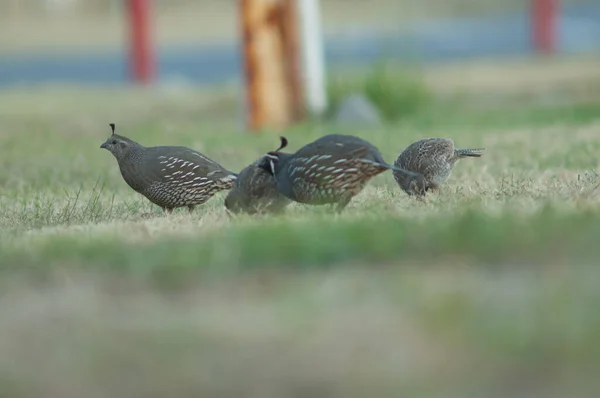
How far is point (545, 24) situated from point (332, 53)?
4.98 meters

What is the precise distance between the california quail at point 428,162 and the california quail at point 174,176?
124 cm

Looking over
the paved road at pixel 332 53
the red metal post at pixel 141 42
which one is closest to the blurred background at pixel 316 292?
the red metal post at pixel 141 42

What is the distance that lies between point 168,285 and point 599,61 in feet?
61.5

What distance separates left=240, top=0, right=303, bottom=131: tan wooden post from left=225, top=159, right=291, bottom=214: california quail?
7661 mm

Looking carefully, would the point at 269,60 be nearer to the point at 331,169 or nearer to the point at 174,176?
the point at 174,176

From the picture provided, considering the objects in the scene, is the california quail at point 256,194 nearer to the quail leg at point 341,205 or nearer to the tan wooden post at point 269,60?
the quail leg at point 341,205

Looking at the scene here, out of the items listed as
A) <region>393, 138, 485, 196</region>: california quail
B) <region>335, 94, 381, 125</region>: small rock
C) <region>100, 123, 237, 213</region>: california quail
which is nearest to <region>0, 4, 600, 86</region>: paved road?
<region>335, 94, 381, 125</region>: small rock

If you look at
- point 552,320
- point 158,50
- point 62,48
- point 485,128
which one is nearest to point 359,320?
point 552,320

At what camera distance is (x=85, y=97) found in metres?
22.3

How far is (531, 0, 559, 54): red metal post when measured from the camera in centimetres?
2678

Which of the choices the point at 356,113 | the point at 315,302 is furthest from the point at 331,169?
the point at 356,113

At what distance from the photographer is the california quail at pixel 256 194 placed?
29.1ft

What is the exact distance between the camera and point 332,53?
2966 cm

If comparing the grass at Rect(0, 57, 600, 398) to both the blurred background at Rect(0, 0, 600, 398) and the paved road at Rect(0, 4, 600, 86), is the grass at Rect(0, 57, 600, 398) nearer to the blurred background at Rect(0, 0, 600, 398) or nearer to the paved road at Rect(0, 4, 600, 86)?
the blurred background at Rect(0, 0, 600, 398)
